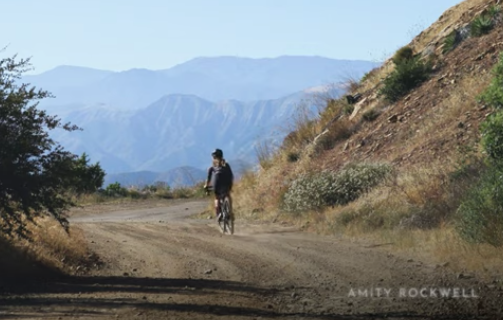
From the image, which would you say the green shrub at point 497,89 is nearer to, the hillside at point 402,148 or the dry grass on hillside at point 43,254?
the hillside at point 402,148

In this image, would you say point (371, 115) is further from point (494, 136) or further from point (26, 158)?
point (26, 158)

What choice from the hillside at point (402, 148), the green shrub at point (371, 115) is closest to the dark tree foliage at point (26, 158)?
the hillside at point (402, 148)

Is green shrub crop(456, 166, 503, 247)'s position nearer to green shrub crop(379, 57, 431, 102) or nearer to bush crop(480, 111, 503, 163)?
bush crop(480, 111, 503, 163)

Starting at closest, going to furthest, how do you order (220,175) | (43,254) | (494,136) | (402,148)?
(494,136)
(43,254)
(220,175)
(402,148)

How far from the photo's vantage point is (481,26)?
28.7m

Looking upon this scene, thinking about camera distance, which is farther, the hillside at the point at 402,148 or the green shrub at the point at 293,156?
the green shrub at the point at 293,156

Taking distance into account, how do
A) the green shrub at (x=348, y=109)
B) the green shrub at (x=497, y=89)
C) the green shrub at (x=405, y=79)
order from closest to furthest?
the green shrub at (x=497, y=89) → the green shrub at (x=405, y=79) → the green shrub at (x=348, y=109)

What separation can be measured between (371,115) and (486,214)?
1584cm

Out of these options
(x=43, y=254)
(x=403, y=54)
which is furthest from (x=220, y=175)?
(x=403, y=54)

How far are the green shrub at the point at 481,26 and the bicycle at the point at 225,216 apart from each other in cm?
1429

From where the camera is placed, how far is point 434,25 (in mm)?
35938

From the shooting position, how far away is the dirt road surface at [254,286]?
31.5ft

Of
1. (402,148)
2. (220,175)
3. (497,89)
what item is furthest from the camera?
(402,148)

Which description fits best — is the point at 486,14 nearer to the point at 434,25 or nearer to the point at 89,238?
the point at 434,25
